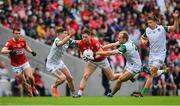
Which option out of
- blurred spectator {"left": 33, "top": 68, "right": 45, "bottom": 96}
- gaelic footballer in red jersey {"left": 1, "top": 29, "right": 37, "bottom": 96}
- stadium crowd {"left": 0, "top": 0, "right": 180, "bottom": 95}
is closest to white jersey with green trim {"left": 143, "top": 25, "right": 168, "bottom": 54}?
gaelic footballer in red jersey {"left": 1, "top": 29, "right": 37, "bottom": 96}

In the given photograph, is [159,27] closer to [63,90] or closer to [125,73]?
[125,73]

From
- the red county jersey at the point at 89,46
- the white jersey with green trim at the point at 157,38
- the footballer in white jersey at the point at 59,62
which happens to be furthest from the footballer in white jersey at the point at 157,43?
the footballer in white jersey at the point at 59,62

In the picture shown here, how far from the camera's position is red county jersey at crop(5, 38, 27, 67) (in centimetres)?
2784

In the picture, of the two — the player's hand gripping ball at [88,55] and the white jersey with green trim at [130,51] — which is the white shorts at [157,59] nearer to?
the white jersey with green trim at [130,51]

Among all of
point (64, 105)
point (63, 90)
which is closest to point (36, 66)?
point (63, 90)

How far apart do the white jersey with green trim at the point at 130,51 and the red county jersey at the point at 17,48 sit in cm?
395

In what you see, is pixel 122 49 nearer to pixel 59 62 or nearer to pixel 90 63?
pixel 90 63

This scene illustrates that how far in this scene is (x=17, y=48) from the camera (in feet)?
91.7

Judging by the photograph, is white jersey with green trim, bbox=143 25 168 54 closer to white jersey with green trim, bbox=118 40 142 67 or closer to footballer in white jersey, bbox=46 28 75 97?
white jersey with green trim, bbox=118 40 142 67

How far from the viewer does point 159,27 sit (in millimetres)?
26375

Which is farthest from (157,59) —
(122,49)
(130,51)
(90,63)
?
(90,63)

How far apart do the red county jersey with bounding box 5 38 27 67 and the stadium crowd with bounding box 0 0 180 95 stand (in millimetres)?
5975

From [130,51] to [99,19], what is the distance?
1151cm

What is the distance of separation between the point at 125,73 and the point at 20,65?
4.04 meters
